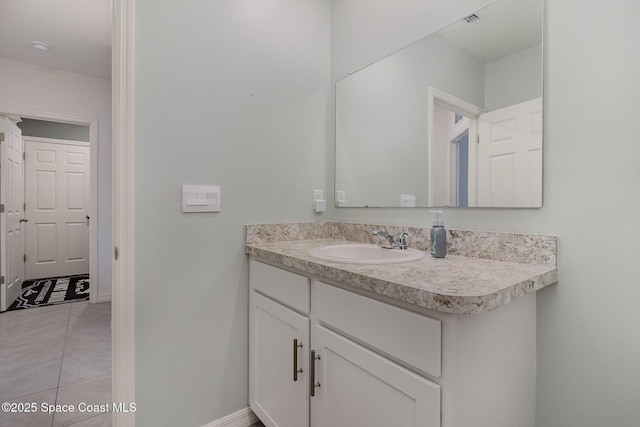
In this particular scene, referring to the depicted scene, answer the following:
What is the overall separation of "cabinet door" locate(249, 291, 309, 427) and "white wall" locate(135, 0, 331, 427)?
9 centimetres

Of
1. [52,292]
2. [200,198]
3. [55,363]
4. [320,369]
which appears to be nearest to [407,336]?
[320,369]

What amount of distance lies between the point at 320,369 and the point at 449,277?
55 cm

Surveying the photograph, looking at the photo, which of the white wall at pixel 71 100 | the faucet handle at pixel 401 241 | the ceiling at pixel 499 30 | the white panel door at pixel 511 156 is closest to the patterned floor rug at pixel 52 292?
the white wall at pixel 71 100

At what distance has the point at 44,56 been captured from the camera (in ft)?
9.82

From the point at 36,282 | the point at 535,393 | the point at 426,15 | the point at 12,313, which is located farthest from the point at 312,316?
the point at 36,282

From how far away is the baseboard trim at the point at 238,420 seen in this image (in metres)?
1.45

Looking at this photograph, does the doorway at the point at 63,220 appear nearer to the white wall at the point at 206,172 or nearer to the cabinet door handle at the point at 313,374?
the white wall at the point at 206,172

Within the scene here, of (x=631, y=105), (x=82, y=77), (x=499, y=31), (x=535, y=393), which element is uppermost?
(x=82, y=77)

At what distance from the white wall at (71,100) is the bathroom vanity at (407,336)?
9.82 feet

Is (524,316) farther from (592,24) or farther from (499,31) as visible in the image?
(499,31)

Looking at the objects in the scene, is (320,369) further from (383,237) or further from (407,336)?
(383,237)

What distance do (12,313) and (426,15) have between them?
420 centimetres

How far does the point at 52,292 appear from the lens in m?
3.75

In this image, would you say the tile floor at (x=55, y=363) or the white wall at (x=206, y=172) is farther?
the tile floor at (x=55, y=363)
